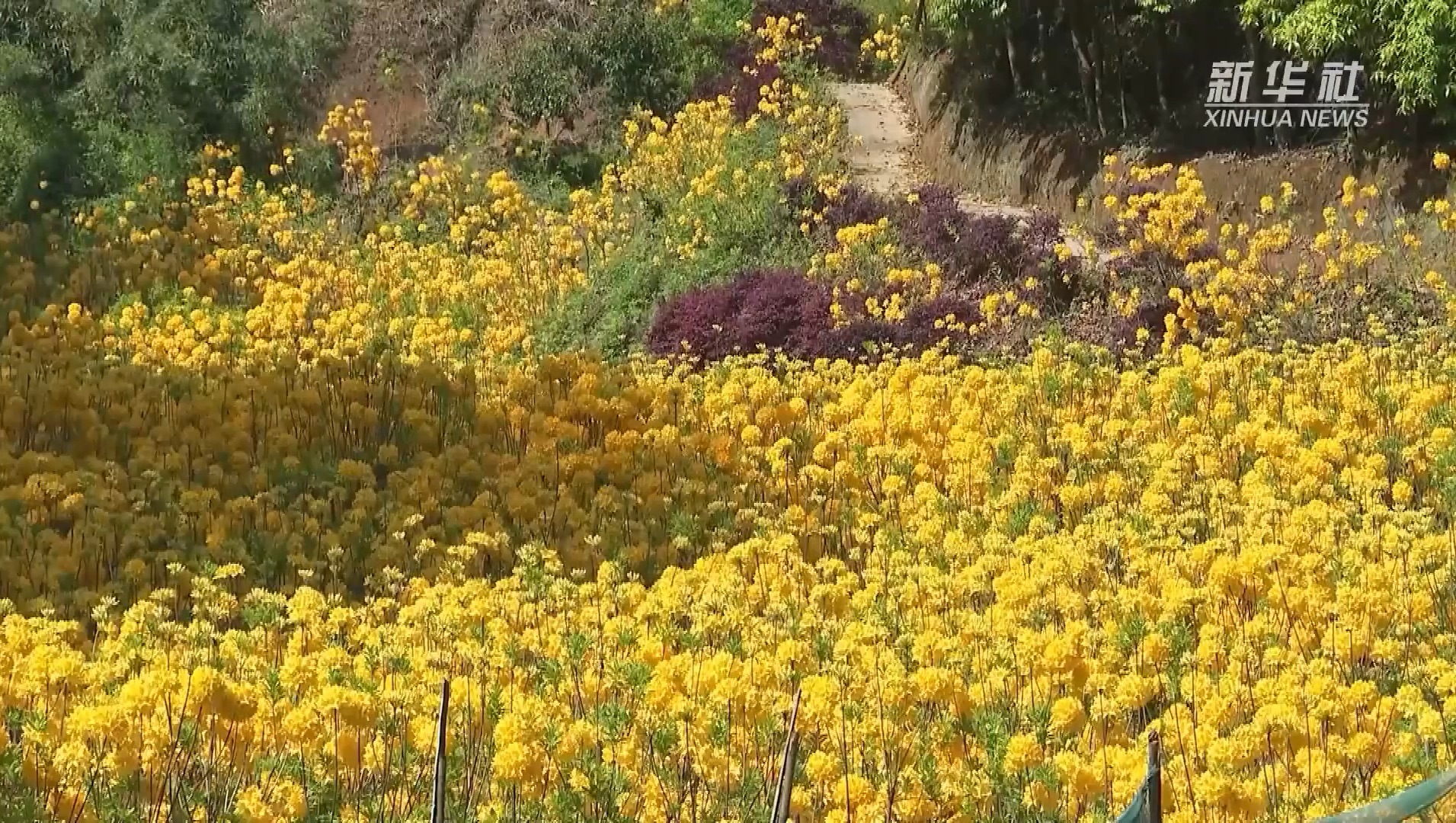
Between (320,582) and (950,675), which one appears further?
(320,582)

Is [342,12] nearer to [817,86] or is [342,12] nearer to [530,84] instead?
[530,84]

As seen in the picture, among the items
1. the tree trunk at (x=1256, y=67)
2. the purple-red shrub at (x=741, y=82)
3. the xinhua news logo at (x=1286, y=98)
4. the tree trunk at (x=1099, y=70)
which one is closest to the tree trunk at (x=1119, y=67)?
the tree trunk at (x=1099, y=70)

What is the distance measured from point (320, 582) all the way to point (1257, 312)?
6.96 metres

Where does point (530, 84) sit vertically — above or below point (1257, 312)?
above

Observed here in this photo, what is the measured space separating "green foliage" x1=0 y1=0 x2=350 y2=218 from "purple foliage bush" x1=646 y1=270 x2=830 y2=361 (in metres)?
8.18

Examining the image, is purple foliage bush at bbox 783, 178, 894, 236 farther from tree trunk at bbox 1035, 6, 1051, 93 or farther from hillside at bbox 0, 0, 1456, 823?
tree trunk at bbox 1035, 6, 1051, 93

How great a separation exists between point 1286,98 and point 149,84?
1302 cm

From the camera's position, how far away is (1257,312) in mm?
10281

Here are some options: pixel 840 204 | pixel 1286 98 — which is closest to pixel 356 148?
pixel 840 204

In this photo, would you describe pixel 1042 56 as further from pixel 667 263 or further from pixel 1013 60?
pixel 667 263

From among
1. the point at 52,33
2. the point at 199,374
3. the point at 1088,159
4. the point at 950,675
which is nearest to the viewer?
the point at 950,675

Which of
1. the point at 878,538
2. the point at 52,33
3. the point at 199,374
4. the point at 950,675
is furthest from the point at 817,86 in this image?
the point at 950,675

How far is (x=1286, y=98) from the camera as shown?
1259 cm

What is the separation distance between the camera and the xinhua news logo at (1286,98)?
12.0 meters
